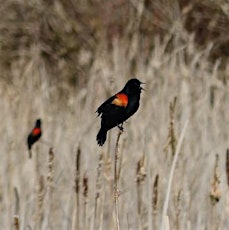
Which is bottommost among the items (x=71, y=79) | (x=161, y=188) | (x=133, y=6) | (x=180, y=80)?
(x=161, y=188)

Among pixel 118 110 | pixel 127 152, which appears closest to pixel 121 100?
pixel 118 110

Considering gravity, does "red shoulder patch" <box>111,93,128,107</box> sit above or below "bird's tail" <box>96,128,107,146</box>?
above

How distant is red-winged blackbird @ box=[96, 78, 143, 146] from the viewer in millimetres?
1352

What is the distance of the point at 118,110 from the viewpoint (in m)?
1.38

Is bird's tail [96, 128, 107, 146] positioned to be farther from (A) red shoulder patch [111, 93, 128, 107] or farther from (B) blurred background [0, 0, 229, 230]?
(B) blurred background [0, 0, 229, 230]

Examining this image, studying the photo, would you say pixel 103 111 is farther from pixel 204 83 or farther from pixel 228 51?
pixel 228 51

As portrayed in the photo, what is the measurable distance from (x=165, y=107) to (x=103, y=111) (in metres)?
2.06

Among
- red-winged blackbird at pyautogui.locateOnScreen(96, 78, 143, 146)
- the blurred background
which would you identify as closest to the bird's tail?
red-winged blackbird at pyautogui.locateOnScreen(96, 78, 143, 146)

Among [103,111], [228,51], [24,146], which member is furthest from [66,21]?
[103,111]

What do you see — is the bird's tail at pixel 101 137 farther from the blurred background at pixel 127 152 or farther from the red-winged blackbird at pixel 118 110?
the blurred background at pixel 127 152

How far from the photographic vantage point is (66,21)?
7.95 m

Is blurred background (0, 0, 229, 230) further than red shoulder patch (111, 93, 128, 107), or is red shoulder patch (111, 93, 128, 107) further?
blurred background (0, 0, 229, 230)

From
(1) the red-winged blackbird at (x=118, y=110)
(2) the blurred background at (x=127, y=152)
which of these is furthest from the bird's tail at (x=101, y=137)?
(2) the blurred background at (x=127, y=152)

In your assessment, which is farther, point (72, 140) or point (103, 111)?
point (72, 140)
